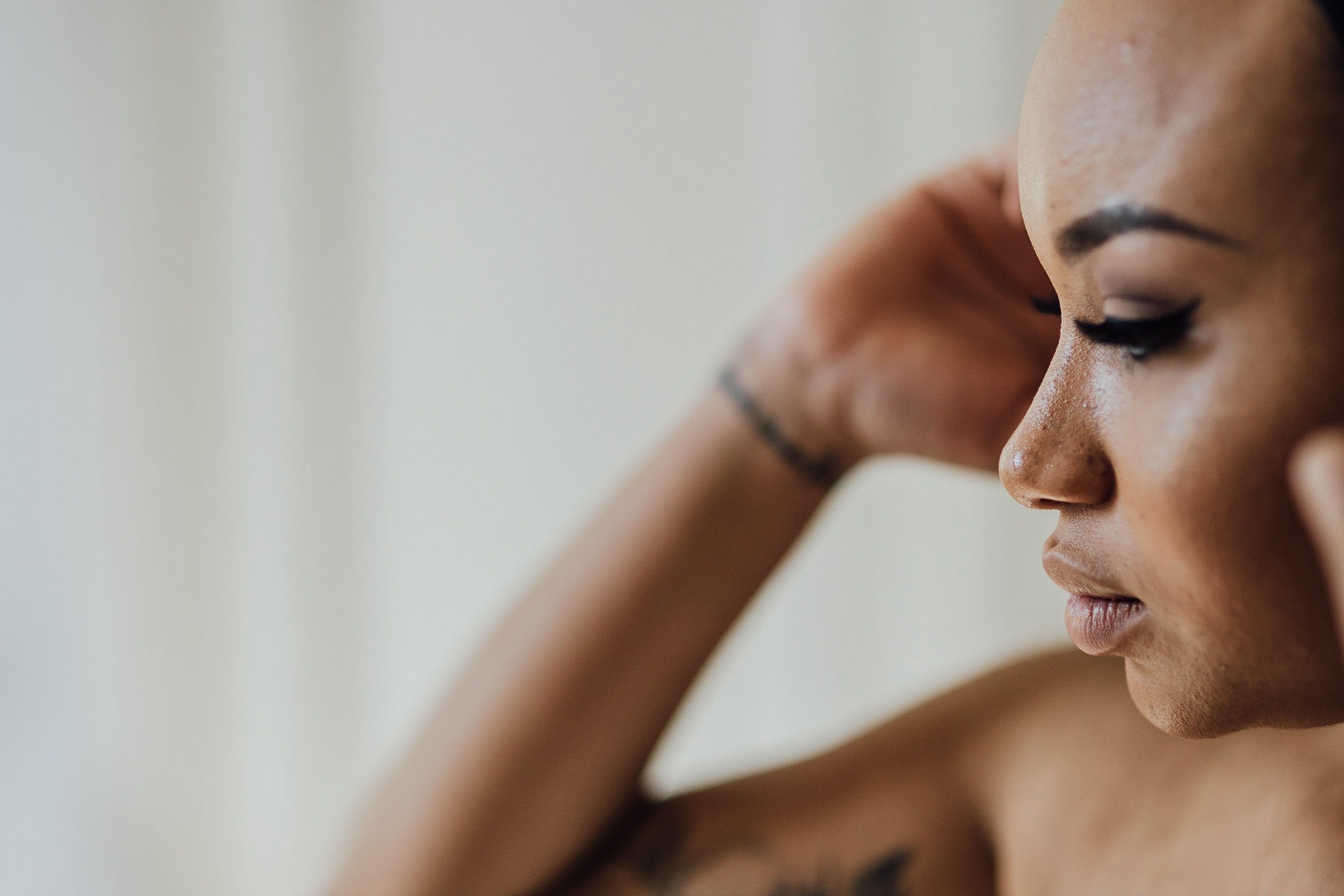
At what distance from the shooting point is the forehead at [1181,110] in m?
0.32

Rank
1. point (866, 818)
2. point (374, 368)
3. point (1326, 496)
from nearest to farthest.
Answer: point (1326, 496), point (866, 818), point (374, 368)

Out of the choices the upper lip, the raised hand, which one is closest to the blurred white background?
the raised hand

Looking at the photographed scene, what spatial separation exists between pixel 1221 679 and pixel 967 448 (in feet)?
1.07

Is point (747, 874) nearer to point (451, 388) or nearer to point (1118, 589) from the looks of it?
point (1118, 589)

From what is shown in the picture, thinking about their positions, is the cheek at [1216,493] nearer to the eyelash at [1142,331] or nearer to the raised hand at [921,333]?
the eyelash at [1142,331]

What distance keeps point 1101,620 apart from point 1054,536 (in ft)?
0.10

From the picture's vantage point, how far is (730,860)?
697 millimetres

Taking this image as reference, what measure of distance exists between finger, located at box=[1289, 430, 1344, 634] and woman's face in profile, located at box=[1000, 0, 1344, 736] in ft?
0.03

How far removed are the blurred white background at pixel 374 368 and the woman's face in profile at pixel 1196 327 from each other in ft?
3.59

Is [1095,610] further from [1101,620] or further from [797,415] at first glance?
[797,415]

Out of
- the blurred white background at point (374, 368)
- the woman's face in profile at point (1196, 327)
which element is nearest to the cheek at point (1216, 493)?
the woman's face in profile at point (1196, 327)

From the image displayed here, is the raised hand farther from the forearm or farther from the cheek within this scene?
the cheek

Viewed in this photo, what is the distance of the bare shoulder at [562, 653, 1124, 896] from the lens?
666 millimetres

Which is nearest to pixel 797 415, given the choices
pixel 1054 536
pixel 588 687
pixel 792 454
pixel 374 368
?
pixel 792 454
